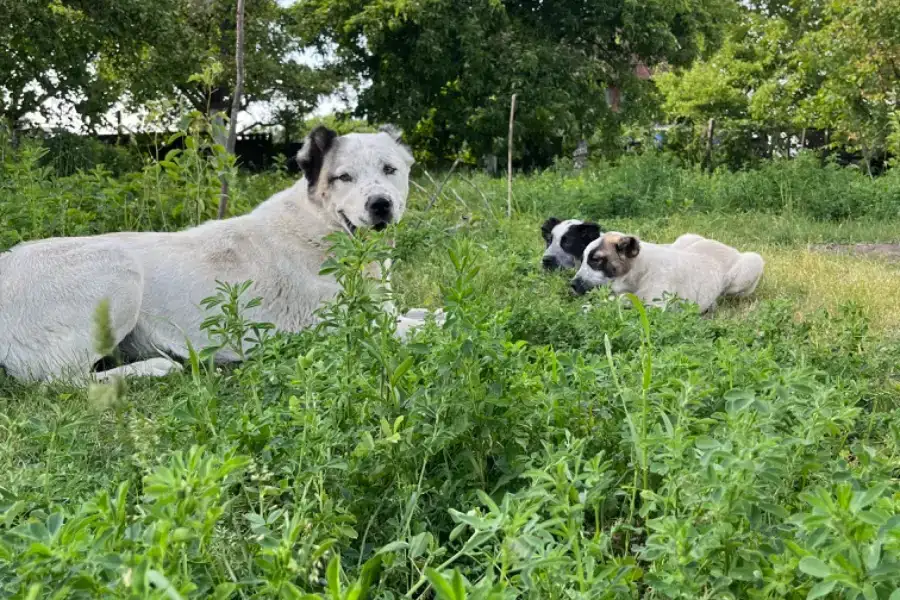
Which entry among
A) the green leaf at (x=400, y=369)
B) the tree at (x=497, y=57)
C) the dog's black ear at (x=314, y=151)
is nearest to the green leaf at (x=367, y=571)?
the green leaf at (x=400, y=369)

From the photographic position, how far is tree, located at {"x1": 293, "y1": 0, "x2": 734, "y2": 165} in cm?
2406

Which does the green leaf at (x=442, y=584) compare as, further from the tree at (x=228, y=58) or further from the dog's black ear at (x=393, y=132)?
the tree at (x=228, y=58)

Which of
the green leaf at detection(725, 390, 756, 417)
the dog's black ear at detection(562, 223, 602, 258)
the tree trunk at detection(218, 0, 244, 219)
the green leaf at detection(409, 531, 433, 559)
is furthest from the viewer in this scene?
the dog's black ear at detection(562, 223, 602, 258)

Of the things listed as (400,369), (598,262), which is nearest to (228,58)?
(598,262)

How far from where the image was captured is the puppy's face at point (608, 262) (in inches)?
213

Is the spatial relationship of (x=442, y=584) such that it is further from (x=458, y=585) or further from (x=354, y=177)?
(x=354, y=177)

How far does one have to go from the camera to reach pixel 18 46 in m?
17.4

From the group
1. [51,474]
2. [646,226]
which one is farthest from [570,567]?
[646,226]

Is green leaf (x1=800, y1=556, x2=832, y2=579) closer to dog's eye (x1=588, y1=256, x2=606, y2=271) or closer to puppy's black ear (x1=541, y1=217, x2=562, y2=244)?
dog's eye (x1=588, y1=256, x2=606, y2=271)

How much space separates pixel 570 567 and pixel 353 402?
0.82m

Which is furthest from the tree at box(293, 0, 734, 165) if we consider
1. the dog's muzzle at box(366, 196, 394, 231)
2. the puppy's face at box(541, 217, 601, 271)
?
the dog's muzzle at box(366, 196, 394, 231)

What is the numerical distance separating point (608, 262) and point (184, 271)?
2842 mm

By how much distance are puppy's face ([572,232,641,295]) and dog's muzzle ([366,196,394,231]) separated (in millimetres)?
1704

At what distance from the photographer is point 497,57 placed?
24.4 metres
